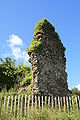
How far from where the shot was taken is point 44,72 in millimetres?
12062

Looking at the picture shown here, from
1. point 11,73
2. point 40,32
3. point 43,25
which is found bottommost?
point 11,73

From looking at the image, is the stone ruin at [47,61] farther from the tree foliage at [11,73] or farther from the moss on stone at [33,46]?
the tree foliage at [11,73]

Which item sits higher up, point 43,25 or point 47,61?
point 43,25

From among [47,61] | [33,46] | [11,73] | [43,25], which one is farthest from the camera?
[11,73]

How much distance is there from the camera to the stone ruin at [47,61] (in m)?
11.7

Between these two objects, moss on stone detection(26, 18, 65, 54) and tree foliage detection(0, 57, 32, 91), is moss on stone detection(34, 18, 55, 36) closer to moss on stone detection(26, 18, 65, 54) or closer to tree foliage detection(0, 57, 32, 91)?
moss on stone detection(26, 18, 65, 54)

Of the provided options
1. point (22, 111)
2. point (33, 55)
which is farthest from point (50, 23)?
point (22, 111)

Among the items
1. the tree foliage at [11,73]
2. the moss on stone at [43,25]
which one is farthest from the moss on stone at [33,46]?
the tree foliage at [11,73]

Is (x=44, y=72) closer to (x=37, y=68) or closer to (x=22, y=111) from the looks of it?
(x=37, y=68)

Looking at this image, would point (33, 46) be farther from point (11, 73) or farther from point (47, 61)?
point (11, 73)

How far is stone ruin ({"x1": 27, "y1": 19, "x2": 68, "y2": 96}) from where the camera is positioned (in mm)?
11666

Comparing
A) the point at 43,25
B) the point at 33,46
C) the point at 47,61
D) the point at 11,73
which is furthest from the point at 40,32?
the point at 11,73

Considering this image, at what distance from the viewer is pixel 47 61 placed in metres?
12.6

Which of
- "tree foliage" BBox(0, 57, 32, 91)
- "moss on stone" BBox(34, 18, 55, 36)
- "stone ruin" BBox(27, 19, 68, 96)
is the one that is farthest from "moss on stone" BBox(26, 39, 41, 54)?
"tree foliage" BBox(0, 57, 32, 91)
